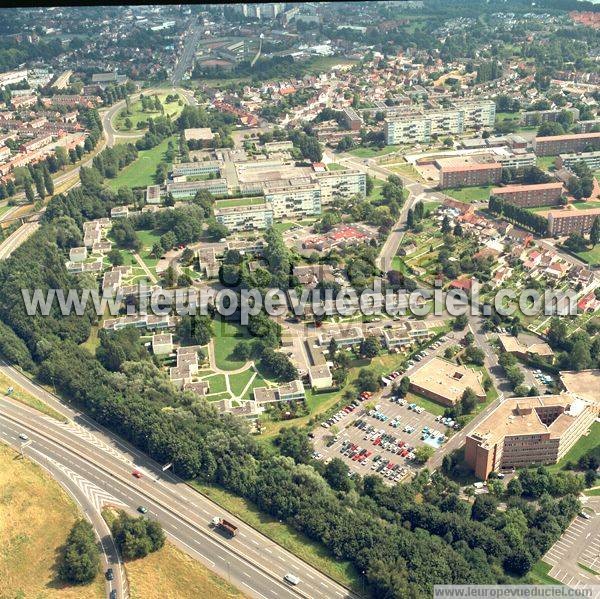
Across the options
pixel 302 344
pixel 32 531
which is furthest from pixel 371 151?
pixel 32 531

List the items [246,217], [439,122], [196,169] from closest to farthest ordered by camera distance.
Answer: [246,217] < [196,169] < [439,122]

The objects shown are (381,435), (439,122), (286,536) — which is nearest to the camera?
(286,536)

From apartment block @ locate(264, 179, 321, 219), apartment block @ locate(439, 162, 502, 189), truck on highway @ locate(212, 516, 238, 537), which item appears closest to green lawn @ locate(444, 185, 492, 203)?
apartment block @ locate(439, 162, 502, 189)

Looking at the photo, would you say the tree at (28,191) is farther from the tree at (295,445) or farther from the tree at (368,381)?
the tree at (295,445)

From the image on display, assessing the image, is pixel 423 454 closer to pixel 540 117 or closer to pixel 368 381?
pixel 368 381

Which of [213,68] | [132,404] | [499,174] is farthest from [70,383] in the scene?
[213,68]

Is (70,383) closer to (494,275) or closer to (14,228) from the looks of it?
(14,228)

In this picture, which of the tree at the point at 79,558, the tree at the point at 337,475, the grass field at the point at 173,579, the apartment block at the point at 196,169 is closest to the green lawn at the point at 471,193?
the apartment block at the point at 196,169
